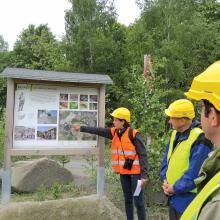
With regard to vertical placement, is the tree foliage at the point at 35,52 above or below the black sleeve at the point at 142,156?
above

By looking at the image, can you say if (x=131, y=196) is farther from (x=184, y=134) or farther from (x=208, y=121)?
(x=208, y=121)

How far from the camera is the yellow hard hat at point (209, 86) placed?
5.00 feet

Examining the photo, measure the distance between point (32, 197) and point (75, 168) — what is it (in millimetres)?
3725

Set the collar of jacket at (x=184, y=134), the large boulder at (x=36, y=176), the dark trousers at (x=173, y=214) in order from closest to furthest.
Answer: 1. the collar of jacket at (x=184, y=134)
2. the dark trousers at (x=173, y=214)
3. the large boulder at (x=36, y=176)

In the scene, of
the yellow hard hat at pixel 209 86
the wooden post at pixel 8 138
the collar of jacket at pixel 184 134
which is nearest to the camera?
the yellow hard hat at pixel 209 86

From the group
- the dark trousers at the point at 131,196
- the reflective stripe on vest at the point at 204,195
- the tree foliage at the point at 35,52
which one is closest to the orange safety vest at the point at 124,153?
the dark trousers at the point at 131,196

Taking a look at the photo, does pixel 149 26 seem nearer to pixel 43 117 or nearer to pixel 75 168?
pixel 75 168

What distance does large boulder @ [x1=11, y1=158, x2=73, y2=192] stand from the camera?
803 centimetres

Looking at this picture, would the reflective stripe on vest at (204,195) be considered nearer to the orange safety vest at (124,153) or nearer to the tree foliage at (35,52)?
the orange safety vest at (124,153)

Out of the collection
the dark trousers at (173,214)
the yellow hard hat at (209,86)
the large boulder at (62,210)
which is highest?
the yellow hard hat at (209,86)

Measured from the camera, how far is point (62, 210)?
549 cm

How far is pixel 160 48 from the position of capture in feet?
68.7

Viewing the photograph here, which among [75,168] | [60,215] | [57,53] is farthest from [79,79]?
[57,53]

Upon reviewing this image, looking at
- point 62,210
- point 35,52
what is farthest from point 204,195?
point 35,52
